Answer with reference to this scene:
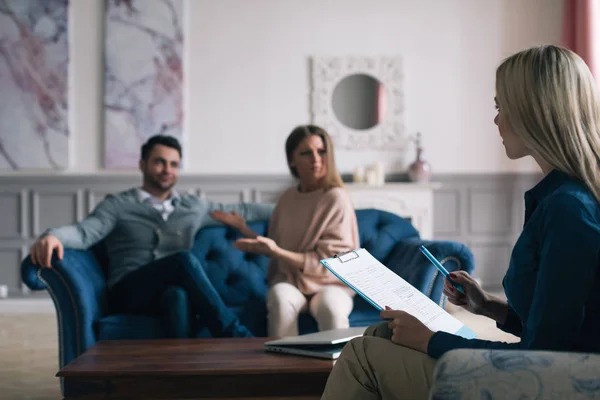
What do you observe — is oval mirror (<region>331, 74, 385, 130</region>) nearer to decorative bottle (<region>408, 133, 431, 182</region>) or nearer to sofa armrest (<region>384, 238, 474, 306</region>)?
decorative bottle (<region>408, 133, 431, 182</region>)

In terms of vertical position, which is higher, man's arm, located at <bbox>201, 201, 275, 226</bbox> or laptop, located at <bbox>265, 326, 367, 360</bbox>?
man's arm, located at <bbox>201, 201, 275, 226</bbox>

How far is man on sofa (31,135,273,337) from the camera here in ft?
8.80

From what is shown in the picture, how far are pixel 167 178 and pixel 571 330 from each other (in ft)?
7.85

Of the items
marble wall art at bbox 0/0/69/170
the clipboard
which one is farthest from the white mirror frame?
the clipboard

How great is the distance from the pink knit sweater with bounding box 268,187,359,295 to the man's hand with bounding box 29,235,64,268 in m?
0.83

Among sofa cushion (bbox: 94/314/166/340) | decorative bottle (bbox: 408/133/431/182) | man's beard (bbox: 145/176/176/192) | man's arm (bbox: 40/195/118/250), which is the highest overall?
decorative bottle (bbox: 408/133/431/182)

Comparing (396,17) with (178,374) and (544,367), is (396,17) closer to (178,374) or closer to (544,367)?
(178,374)

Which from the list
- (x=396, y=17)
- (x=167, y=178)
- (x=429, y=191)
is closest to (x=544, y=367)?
(x=167, y=178)

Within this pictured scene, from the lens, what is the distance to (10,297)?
523cm

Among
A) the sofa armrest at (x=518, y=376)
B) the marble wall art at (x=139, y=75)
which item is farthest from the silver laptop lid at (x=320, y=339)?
the marble wall art at (x=139, y=75)

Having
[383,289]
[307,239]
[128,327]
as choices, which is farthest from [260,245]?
[383,289]

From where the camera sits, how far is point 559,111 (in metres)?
1.15

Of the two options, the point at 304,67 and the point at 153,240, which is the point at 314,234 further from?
the point at 304,67

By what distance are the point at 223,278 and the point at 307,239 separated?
17.5 inches
